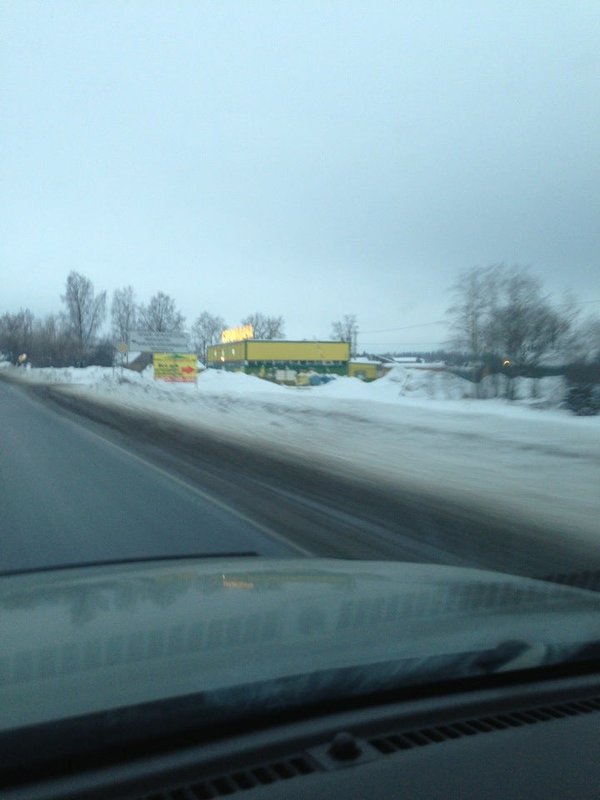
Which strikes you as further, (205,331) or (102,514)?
(205,331)

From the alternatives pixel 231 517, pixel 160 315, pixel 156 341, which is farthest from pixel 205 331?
pixel 231 517

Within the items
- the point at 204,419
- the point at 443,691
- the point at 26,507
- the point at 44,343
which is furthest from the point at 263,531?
the point at 44,343

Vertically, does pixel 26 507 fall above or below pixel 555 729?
below

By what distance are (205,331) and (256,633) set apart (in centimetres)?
12769

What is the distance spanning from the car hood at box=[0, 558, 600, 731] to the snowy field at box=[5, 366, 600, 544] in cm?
498

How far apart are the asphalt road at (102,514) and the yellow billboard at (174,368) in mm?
31234

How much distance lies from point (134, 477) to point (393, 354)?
142808mm

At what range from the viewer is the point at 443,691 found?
310 centimetres

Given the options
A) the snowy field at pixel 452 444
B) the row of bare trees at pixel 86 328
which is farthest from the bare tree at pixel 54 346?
the snowy field at pixel 452 444

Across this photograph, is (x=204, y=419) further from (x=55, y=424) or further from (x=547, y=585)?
(x=547, y=585)

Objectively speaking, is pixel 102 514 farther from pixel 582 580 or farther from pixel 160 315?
pixel 160 315

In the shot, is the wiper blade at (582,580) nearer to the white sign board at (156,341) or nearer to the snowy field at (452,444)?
the snowy field at (452,444)

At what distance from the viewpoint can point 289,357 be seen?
77000 mm

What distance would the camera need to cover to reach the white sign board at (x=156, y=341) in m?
51.8
